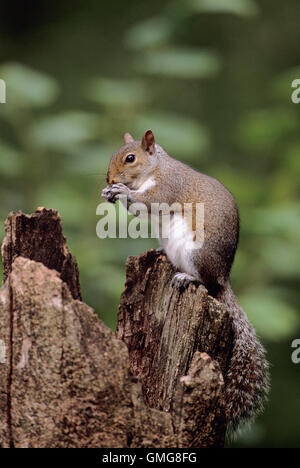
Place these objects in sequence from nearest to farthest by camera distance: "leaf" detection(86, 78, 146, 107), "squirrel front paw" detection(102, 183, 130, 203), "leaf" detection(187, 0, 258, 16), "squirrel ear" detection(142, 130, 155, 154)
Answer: "squirrel front paw" detection(102, 183, 130, 203) < "squirrel ear" detection(142, 130, 155, 154) < "leaf" detection(187, 0, 258, 16) < "leaf" detection(86, 78, 146, 107)

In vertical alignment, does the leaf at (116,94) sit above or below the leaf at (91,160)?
above

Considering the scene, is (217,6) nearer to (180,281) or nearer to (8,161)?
(8,161)

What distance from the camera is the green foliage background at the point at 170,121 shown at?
97.8 inches

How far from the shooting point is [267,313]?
231 centimetres

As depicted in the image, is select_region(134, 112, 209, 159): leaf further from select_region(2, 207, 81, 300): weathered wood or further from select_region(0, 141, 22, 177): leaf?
select_region(2, 207, 81, 300): weathered wood

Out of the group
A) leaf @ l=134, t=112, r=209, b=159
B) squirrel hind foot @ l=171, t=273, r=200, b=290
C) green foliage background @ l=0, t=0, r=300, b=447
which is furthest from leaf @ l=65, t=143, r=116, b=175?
squirrel hind foot @ l=171, t=273, r=200, b=290

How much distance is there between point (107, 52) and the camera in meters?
4.09

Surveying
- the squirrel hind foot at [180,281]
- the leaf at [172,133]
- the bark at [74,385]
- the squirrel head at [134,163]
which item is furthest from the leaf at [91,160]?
the bark at [74,385]

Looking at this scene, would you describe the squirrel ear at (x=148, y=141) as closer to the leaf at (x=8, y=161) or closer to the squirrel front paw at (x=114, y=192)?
the squirrel front paw at (x=114, y=192)

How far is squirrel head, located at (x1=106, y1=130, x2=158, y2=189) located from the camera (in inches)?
80.9

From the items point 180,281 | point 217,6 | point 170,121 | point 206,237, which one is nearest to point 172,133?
point 170,121

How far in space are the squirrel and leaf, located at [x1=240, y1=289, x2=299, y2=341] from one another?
1.47 feet

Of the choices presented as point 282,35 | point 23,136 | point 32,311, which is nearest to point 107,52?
point 282,35

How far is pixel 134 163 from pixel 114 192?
0.46 ft
